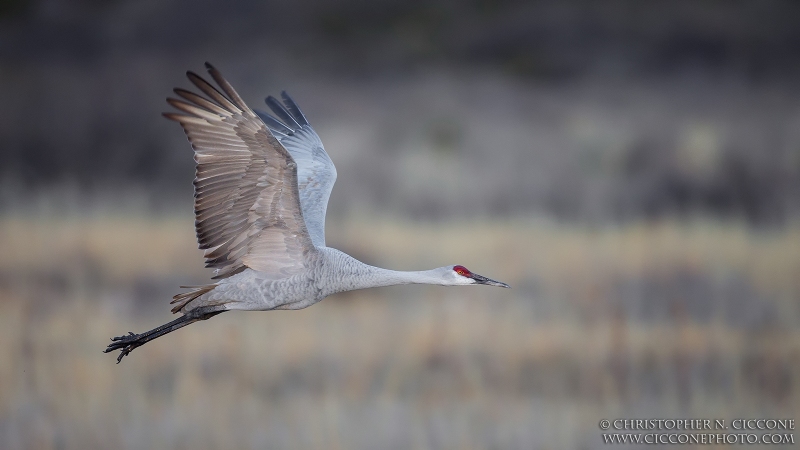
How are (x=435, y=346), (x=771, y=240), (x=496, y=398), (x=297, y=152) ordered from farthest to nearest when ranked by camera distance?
1. (x=771, y=240)
2. (x=435, y=346)
3. (x=496, y=398)
4. (x=297, y=152)

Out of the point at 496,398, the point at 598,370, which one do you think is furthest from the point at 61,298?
the point at 598,370

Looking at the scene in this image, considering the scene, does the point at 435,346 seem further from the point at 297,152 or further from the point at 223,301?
the point at 223,301

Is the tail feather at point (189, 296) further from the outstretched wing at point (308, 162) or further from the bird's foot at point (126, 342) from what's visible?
the outstretched wing at point (308, 162)

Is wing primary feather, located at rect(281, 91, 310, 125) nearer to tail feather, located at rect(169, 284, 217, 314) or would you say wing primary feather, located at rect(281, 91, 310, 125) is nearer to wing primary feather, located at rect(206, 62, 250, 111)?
tail feather, located at rect(169, 284, 217, 314)

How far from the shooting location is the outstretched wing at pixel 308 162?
23.1 ft

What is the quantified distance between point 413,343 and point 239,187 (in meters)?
4.70

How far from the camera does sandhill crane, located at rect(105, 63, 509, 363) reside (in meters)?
5.70

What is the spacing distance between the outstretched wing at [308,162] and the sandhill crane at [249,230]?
354 millimetres

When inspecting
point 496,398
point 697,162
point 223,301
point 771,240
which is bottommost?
point 496,398

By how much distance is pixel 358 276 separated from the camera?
20.1ft

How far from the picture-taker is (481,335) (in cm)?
1033

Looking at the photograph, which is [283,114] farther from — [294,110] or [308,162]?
[308,162]

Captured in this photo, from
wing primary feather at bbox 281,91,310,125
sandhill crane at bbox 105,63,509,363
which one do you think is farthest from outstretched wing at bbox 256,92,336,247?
sandhill crane at bbox 105,63,509,363

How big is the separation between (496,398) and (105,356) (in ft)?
12.3
